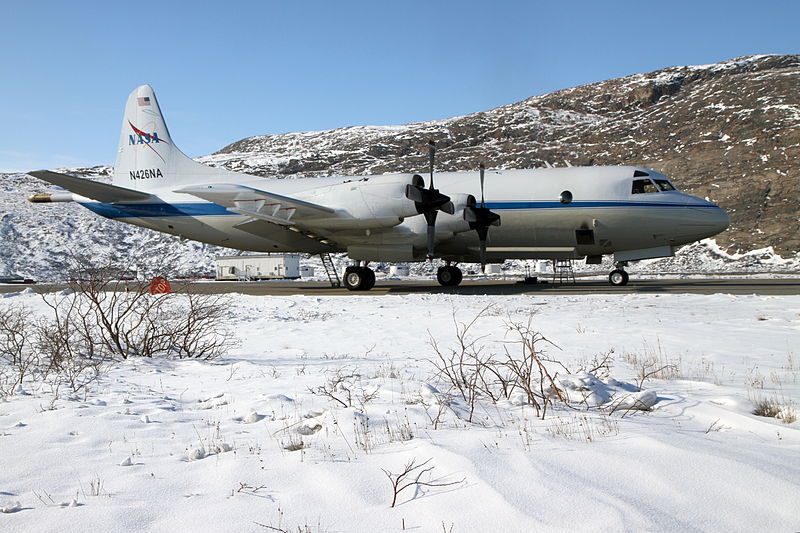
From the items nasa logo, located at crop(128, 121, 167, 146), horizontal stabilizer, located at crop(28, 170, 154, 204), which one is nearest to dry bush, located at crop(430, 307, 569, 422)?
horizontal stabilizer, located at crop(28, 170, 154, 204)

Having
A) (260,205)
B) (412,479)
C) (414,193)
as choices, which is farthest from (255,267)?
(412,479)

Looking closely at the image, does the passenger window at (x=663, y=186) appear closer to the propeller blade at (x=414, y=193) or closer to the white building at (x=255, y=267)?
the propeller blade at (x=414, y=193)

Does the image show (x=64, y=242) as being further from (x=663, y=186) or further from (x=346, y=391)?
(x=346, y=391)

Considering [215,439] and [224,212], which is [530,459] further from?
[224,212]

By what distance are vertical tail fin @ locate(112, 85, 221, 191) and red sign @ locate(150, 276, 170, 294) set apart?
647 inches

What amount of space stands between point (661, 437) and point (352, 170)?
89463 mm

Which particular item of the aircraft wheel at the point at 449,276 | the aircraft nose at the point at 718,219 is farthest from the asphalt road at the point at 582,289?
the aircraft nose at the point at 718,219

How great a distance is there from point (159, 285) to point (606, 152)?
72518mm

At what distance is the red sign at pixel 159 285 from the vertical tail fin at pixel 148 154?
53.9ft

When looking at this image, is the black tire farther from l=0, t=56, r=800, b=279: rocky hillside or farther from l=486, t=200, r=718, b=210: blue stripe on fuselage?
l=0, t=56, r=800, b=279: rocky hillside

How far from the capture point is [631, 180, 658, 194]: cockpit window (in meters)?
19.7

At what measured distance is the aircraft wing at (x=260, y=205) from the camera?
1920cm

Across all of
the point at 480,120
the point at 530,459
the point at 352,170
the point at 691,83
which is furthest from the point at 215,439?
the point at 691,83

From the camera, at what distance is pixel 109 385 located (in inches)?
215
